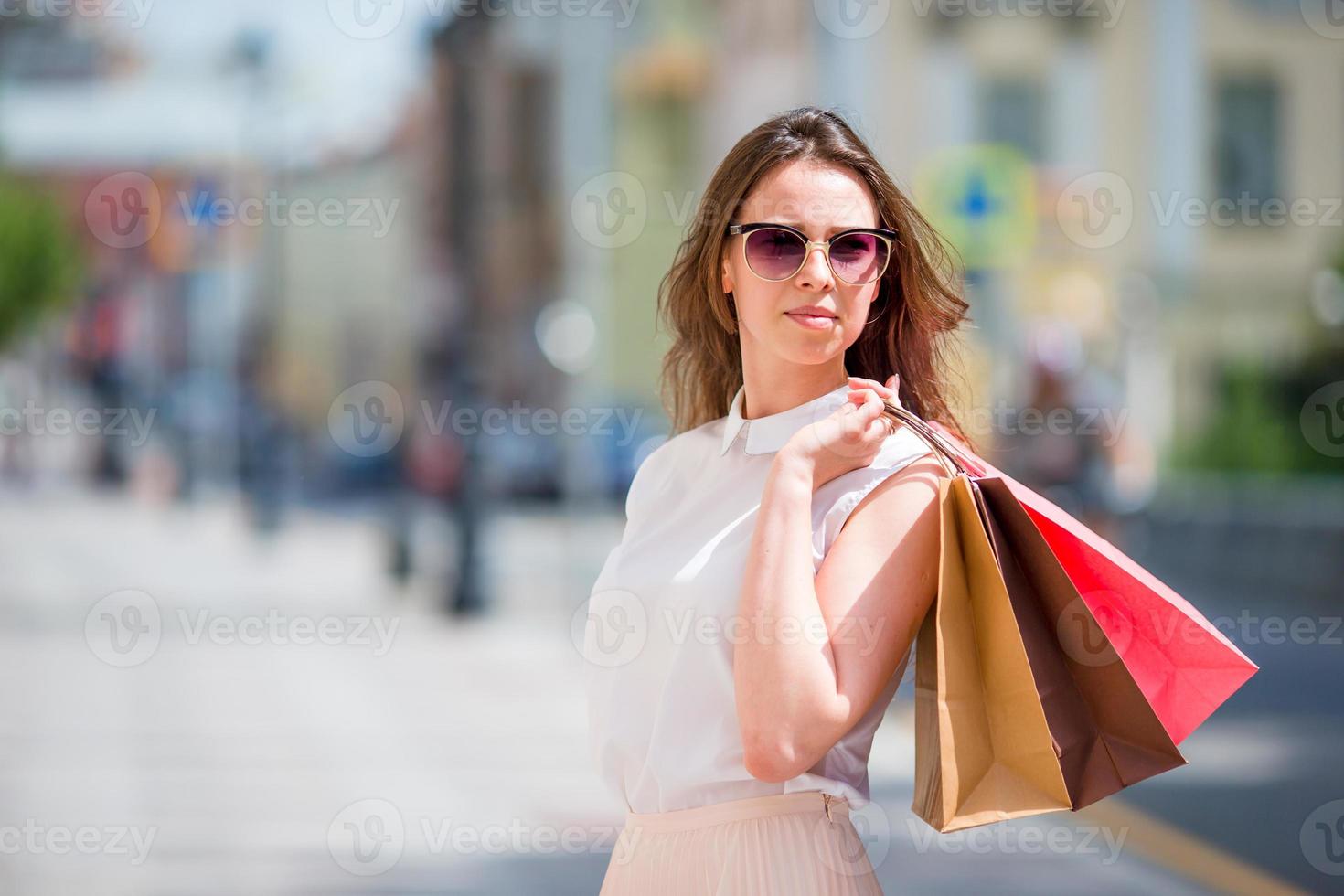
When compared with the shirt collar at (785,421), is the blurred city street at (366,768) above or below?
below

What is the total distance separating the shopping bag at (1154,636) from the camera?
202cm

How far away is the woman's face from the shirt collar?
0.21 feet

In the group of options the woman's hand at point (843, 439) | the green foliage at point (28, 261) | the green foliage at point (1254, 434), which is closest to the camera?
the woman's hand at point (843, 439)

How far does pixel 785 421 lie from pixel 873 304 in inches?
10.6

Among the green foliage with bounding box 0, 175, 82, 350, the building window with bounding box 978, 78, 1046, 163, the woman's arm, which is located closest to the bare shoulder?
the woman's arm

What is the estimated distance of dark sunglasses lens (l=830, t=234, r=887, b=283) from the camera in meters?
2.21

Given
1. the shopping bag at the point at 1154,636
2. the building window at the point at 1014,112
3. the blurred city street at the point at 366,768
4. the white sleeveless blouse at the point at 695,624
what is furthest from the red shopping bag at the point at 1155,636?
the building window at the point at 1014,112

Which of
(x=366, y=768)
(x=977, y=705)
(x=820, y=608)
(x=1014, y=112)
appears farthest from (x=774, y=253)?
(x=1014, y=112)

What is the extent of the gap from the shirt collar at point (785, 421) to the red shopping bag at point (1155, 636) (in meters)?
0.32

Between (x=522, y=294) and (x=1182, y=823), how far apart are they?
35249mm

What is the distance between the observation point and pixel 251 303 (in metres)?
34.0

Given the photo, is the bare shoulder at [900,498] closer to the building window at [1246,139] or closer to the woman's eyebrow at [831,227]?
the woman's eyebrow at [831,227]

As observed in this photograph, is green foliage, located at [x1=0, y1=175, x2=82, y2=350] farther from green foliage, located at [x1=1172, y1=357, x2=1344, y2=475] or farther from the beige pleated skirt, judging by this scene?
the beige pleated skirt

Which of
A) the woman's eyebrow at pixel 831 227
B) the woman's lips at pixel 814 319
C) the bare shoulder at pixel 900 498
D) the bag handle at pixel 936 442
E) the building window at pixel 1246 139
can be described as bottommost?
the bare shoulder at pixel 900 498
